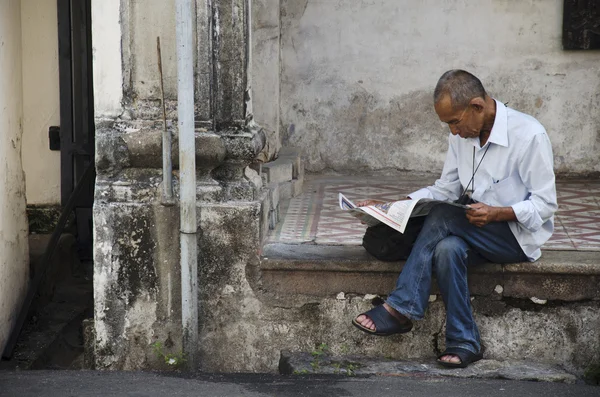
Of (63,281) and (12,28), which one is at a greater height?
(12,28)

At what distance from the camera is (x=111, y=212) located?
5730mm

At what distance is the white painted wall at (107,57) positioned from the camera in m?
5.65

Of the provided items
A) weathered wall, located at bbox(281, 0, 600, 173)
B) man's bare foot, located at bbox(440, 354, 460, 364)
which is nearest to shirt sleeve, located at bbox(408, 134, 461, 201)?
man's bare foot, located at bbox(440, 354, 460, 364)

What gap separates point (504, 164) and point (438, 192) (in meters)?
0.47

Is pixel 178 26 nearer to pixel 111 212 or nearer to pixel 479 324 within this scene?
pixel 111 212

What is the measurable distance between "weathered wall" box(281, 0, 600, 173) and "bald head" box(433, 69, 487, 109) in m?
3.02

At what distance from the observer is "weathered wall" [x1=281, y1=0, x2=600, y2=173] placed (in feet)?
26.9

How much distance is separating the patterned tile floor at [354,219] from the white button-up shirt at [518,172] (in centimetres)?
64

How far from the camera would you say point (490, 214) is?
5.34 m

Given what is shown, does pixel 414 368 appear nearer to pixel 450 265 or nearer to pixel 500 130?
pixel 450 265

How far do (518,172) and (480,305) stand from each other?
784 mm

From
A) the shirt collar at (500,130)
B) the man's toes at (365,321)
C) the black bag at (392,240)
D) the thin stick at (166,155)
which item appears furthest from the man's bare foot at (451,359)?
the thin stick at (166,155)

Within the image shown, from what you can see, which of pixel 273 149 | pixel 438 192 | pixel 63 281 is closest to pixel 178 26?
pixel 438 192

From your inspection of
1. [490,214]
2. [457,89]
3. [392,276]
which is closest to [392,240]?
[392,276]
